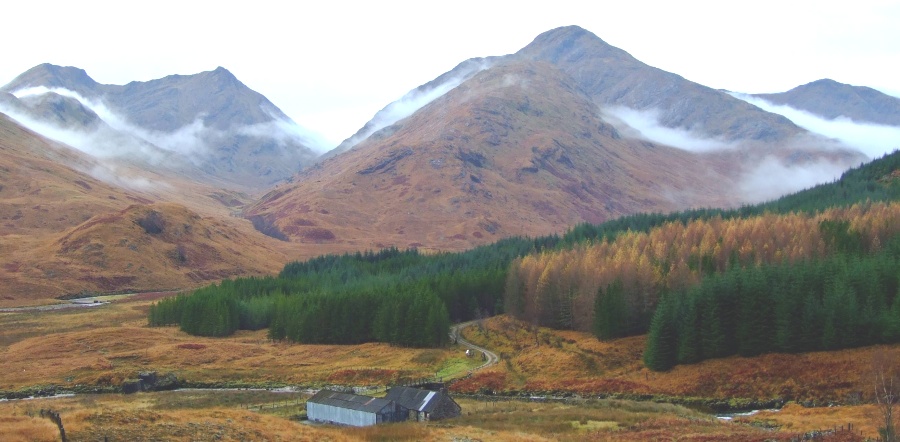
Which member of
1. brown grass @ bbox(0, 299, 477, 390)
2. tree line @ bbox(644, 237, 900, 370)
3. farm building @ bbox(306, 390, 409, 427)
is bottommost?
brown grass @ bbox(0, 299, 477, 390)

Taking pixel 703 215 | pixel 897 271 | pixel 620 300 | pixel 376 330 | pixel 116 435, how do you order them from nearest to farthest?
pixel 116 435 → pixel 897 271 → pixel 620 300 → pixel 376 330 → pixel 703 215


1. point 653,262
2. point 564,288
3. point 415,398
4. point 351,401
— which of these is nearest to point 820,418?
point 415,398

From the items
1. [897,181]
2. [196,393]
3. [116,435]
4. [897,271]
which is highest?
[897,181]

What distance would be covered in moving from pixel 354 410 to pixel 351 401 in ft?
5.21

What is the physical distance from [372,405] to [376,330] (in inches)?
2348

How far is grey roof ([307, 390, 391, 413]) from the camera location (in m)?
65.6

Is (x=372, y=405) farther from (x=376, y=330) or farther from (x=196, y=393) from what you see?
(x=376, y=330)

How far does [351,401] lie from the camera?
2653 inches

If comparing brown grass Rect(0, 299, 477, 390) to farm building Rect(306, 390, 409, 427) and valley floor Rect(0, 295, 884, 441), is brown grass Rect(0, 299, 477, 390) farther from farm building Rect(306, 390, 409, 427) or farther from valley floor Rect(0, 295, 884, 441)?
farm building Rect(306, 390, 409, 427)

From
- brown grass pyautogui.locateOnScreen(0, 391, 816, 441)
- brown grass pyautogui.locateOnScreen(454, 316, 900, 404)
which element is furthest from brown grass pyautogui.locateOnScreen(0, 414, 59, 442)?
brown grass pyautogui.locateOnScreen(454, 316, 900, 404)

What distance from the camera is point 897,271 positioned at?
3462 inches

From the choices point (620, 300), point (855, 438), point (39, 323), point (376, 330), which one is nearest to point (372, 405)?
point (855, 438)

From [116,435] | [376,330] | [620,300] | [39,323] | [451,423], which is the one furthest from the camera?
[39,323]

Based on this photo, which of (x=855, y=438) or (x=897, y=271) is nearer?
(x=855, y=438)
